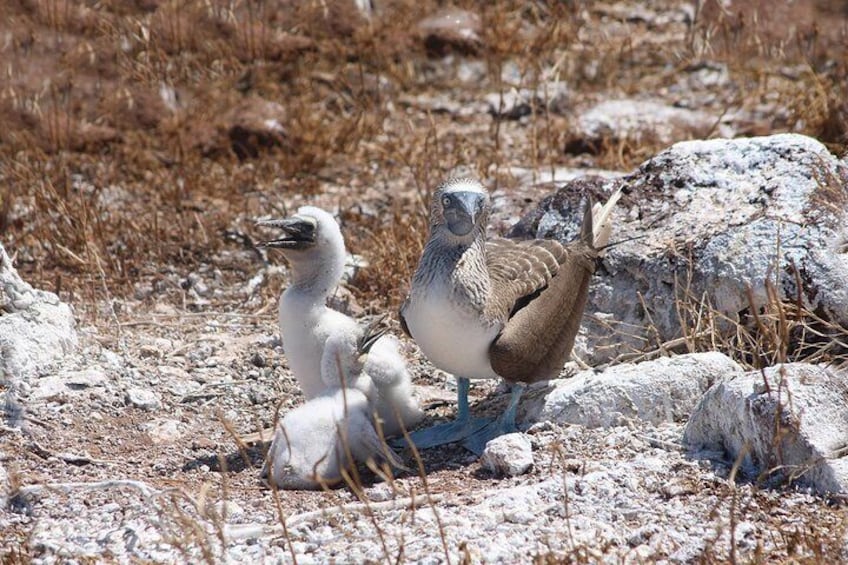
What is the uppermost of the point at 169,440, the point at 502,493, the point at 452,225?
the point at 452,225

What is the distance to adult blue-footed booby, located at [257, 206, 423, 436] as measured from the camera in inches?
211

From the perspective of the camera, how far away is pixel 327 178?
9141 mm

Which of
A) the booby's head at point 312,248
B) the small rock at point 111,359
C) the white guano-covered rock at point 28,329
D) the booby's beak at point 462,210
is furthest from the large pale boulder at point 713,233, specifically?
the white guano-covered rock at point 28,329

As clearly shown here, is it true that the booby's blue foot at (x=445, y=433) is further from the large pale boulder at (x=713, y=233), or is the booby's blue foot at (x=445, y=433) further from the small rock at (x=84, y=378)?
the small rock at (x=84, y=378)

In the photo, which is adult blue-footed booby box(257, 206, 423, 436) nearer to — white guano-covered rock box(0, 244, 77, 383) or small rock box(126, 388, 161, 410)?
small rock box(126, 388, 161, 410)

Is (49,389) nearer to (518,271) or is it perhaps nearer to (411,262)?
(518,271)

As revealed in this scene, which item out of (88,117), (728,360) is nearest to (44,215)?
(88,117)

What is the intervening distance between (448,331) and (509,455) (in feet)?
1.98

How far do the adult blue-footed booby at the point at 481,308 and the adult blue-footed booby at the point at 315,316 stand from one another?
0.20 metres

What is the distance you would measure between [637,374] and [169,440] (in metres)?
2.07

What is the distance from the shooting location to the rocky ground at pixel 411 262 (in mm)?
4293

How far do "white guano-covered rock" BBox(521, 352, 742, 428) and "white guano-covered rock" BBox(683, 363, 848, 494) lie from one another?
1.02ft

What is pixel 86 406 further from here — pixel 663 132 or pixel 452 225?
pixel 663 132

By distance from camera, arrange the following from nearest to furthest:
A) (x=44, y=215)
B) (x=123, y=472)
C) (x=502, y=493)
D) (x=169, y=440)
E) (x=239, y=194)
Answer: (x=502, y=493) < (x=123, y=472) < (x=169, y=440) < (x=44, y=215) < (x=239, y=194)
